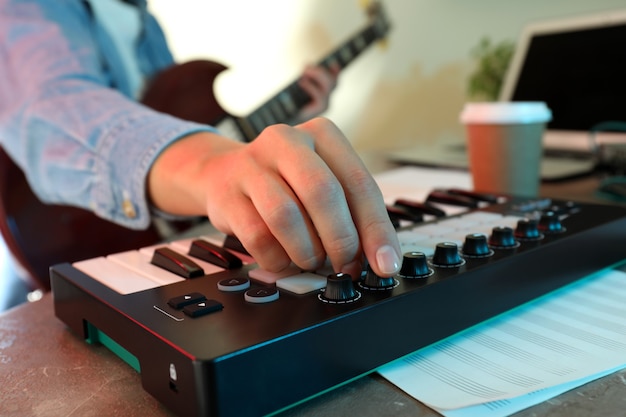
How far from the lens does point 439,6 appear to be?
1444 millimetres

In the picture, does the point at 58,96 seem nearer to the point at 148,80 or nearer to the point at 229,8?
the point at 148,80

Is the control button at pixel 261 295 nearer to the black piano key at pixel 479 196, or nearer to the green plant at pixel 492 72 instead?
the black piano key at pixel 479 196

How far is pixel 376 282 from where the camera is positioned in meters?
0.31

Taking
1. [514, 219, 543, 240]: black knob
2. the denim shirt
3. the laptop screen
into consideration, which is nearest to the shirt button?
the denim shirt

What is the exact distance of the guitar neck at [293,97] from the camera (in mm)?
1127

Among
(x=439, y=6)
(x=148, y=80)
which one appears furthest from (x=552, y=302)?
(x=439, y=6)

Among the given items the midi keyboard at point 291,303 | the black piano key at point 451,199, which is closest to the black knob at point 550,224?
the midi keyboard at point 291,303

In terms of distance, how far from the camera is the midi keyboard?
0.81 ft

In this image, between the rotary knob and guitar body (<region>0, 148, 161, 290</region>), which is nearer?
the rotary knob

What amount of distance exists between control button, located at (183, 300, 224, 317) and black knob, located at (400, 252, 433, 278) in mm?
110

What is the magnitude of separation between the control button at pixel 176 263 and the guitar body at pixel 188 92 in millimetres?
665

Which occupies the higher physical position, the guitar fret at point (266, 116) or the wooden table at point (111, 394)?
the guitar fret at point (266, 116)

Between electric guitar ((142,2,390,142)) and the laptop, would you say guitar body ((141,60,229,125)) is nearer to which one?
electric guitar ((142,2,390,142))

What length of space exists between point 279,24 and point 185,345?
137cm
